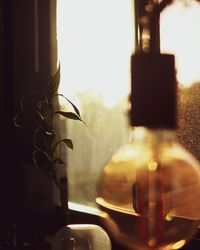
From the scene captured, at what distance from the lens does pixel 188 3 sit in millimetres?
1146

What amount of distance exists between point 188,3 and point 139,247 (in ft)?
2.55

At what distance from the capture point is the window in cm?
152

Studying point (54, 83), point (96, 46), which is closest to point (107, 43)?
point (96, 46)

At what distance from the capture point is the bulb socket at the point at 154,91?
1.77ft

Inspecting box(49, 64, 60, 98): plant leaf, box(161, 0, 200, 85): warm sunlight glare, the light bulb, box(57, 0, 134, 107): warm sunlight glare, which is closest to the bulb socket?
the light bulb

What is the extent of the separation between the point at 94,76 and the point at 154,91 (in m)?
1.14

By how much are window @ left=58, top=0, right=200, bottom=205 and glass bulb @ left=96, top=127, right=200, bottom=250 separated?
2.40 ft

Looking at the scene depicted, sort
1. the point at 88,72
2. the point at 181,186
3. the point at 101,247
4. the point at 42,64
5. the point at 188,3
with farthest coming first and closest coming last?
the point at 42,64, the point at 88,72, the point at 188,3, the point at 101,247, the point at 181,186

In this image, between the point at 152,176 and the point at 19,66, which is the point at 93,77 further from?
the point at 152,176

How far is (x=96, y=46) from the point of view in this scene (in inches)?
66.6

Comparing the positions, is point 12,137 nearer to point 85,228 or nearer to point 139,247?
point 85,228

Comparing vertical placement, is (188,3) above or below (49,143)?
above

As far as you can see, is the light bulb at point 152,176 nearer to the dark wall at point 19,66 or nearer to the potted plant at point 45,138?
the potted plant at point 45,138

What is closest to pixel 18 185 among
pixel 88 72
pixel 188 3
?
pixel 88 72
